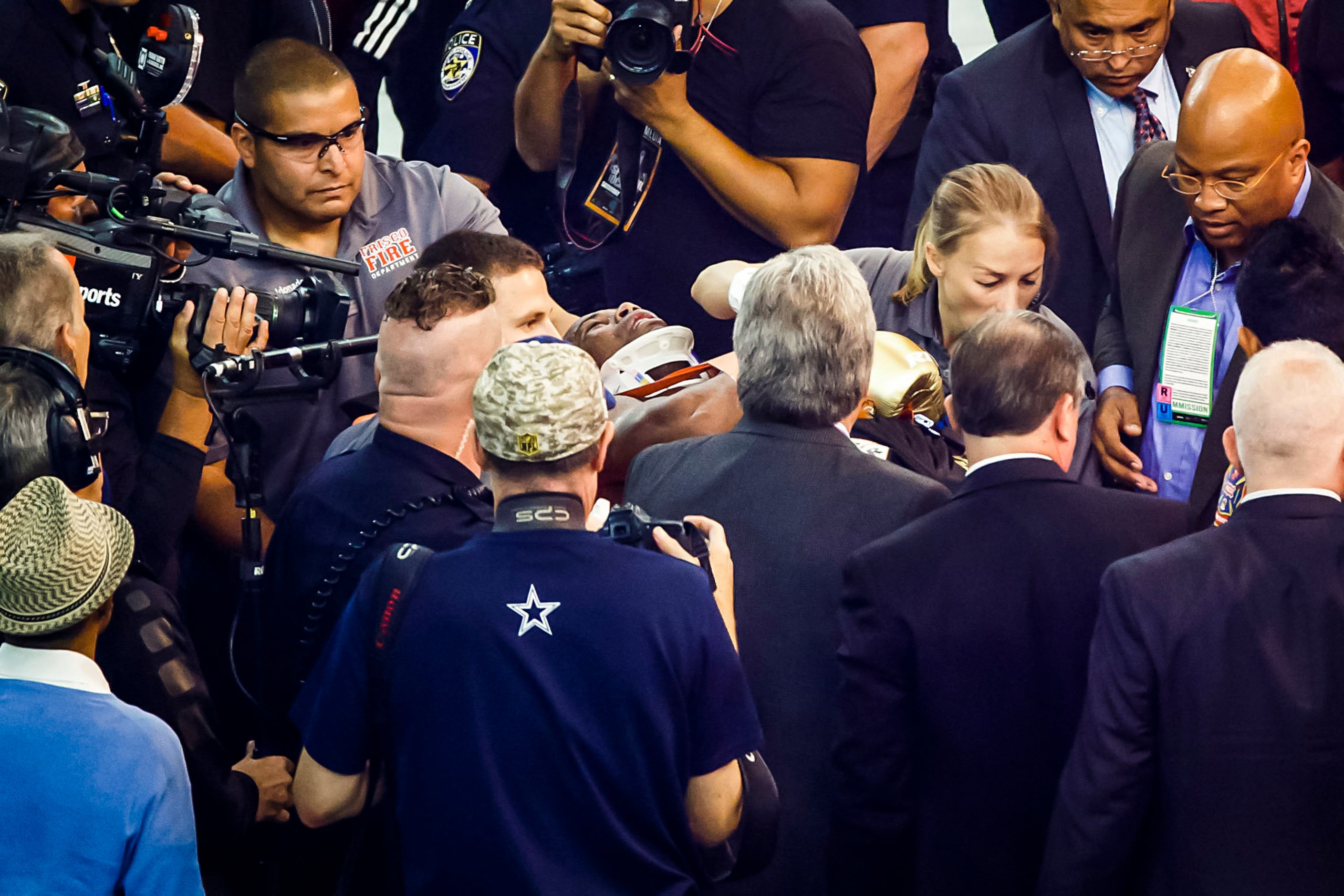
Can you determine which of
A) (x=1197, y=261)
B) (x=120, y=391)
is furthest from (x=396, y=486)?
(x=1197, y=261)

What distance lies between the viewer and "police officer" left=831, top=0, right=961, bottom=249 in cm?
393

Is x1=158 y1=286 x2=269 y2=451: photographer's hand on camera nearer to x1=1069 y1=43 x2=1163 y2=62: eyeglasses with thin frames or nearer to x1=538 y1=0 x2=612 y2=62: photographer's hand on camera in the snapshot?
x1=538 y1=0 x2=612 y2=62: photographer's hand on camera

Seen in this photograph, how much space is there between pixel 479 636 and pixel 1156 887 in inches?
38.7

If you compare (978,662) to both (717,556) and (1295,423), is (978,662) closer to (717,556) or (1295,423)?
(717,556)

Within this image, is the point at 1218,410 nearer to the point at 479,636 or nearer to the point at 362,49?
the point at 479,636

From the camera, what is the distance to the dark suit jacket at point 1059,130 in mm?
3387

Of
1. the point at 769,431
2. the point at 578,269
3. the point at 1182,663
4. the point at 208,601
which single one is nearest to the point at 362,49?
the point at 578,269

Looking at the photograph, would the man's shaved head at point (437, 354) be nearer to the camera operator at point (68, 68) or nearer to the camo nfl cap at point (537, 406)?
the camo nfl cap at point (537, 406)

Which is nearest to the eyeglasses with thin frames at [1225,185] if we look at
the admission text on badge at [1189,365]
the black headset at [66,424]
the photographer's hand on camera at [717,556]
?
the admission text on badge at [1189,365]

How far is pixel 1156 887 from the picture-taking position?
197 centimetres

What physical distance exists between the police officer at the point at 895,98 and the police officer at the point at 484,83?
2.87ft

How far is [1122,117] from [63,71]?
2383 millimetres

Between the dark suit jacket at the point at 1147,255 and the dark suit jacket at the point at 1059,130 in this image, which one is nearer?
the dark suit jacket at the point at 1147,255

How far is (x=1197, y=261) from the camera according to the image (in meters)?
2.96
